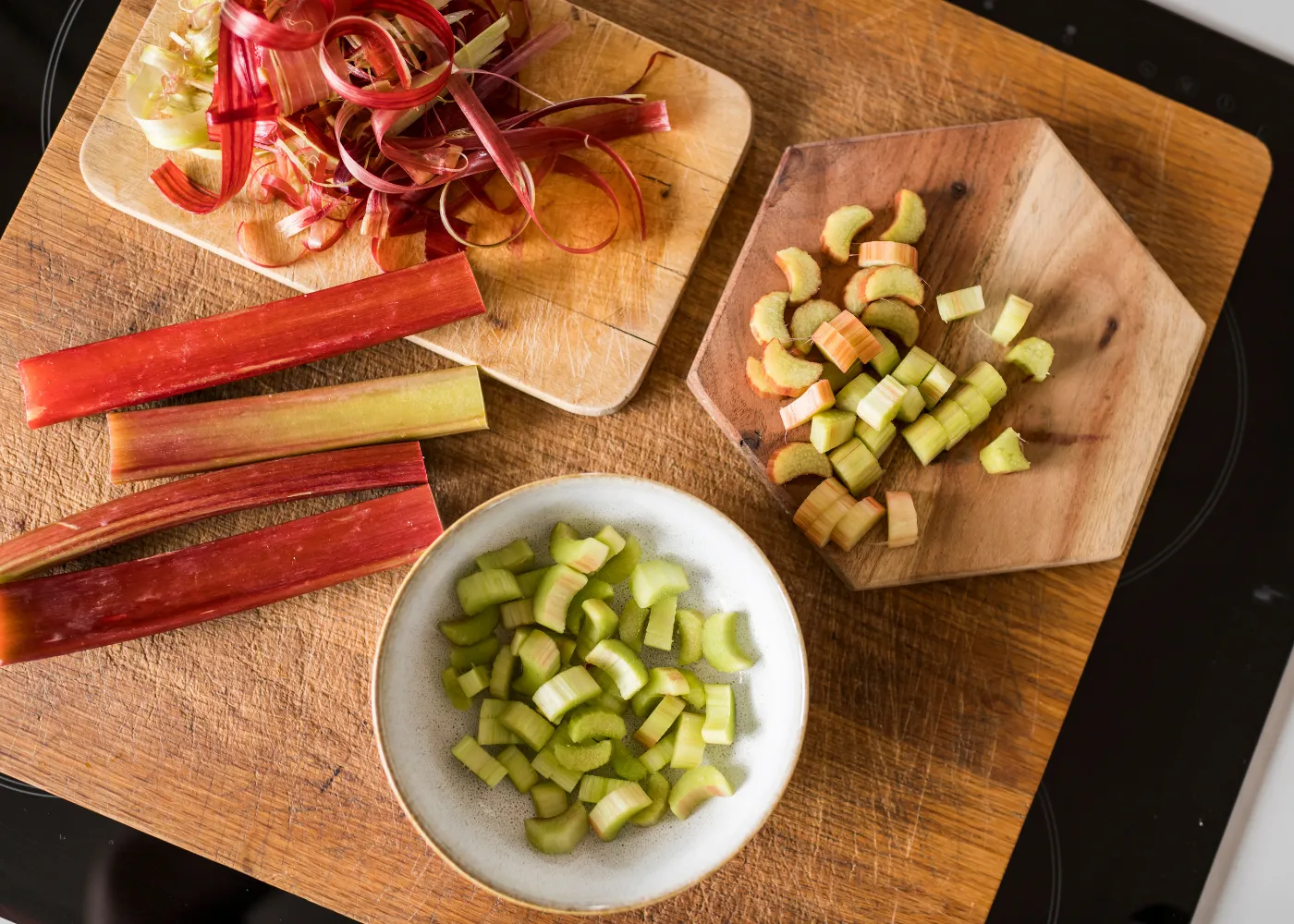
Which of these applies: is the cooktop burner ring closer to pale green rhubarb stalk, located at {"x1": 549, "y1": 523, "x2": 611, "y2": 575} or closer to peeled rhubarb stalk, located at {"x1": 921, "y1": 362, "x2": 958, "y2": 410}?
peeled rhubarb stalk, located at {"x1": 921, "y1": 362, "x2": 958, "y2": 410}

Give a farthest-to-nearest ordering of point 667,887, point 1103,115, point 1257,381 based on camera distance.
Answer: point 1257,381
point 1103,115
point 667,887

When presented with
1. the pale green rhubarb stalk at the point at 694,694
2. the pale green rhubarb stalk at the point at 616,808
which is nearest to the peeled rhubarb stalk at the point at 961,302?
the pale green rhubarb stalk at the point at 694,694

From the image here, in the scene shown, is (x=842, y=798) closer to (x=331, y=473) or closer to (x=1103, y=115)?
(x=331, y=473)

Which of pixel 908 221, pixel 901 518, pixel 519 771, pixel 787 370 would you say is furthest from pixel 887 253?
pixel 519 771

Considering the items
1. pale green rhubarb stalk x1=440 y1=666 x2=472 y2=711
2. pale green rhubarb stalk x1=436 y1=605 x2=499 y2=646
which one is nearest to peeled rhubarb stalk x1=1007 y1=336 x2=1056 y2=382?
pale green rhubarb stalk x1=436 y1=605 x2=499 y2=646

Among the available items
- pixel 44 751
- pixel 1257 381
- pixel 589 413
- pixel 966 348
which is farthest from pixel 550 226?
pixel 1257 381

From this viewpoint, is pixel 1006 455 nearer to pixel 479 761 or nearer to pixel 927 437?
pixel 927 437
